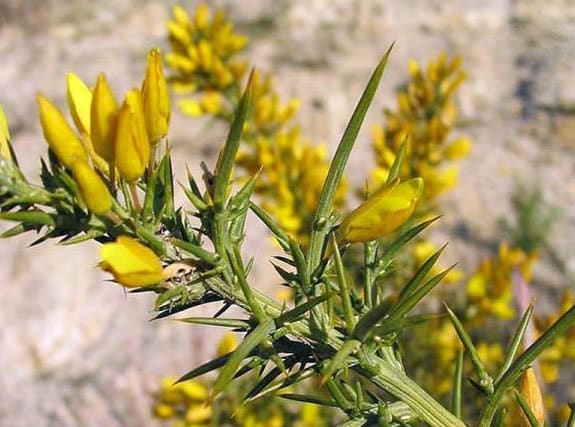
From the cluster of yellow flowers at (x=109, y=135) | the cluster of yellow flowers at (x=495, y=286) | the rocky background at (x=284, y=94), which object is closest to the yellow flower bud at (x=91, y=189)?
the cluster of yellow flowers at (x=109, y=135)

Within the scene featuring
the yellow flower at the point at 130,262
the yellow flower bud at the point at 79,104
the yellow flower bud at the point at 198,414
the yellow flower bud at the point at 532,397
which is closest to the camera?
the yellow flower at the point at 130,262

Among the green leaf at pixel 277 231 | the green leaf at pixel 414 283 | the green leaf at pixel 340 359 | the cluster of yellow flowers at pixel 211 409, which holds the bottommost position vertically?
the cluster of yellow flowers at pixel 211 409

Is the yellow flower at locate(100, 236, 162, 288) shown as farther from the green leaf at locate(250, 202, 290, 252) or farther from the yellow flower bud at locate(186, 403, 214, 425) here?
the yellow flower bud at locate(186, 403, 214, 425)

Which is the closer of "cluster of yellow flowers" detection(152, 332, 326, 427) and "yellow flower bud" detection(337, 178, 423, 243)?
"yellow flower bud" detection(337, 178, 423, 243)

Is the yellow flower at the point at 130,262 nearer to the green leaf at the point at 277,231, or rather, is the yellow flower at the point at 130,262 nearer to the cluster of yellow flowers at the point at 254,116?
the green leaf at the point at 277,231

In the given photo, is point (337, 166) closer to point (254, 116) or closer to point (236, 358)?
point (236, 358)

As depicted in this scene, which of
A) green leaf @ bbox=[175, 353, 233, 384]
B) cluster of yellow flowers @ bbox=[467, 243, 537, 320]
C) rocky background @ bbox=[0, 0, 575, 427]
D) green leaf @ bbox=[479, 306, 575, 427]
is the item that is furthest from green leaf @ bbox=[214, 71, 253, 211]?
rocky background @ bbox=[0, 0, 575, 427]

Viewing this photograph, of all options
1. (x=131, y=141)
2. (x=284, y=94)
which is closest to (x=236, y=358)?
(x=131, y=141)
